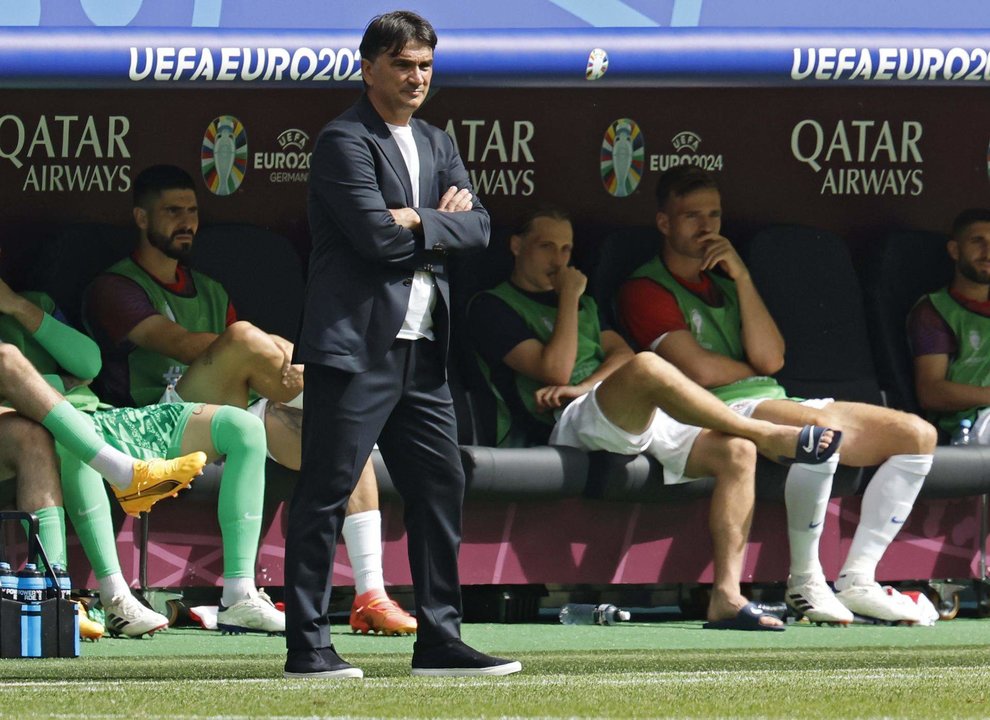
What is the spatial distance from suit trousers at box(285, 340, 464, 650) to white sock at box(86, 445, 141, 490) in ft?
4.73

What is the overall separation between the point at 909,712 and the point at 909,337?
4.06 metres

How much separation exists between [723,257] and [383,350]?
305cm

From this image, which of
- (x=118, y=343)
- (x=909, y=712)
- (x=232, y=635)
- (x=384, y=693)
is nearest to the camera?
(x=909, y=712)

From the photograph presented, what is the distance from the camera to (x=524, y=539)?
7855 mm

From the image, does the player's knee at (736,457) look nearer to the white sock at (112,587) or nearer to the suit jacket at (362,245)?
the white sock at (112,587)

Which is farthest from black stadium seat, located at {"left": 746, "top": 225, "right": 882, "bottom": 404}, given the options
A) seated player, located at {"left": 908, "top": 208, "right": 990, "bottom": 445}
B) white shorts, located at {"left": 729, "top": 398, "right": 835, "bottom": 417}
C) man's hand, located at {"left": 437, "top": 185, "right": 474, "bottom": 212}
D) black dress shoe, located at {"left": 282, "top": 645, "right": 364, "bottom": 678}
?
black dress shoe, located at {"left": 282, "top": 645, "right": 364, "bottom": 678}

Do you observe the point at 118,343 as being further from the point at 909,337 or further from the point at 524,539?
the point at 909,337

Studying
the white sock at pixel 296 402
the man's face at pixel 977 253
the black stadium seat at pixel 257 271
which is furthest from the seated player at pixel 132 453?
the man's face at pixel 977 253

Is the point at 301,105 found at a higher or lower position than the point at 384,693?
higher

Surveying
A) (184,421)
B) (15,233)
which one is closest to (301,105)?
(15,233)

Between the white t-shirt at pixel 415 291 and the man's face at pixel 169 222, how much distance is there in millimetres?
2381

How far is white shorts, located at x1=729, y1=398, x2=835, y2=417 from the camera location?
7.91 metres

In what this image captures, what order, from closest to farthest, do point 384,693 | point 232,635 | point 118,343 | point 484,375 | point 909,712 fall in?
point 909,712
point 384,693
point 232,635
point 118,343
point 484,375

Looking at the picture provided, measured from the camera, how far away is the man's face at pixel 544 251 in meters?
8.10
